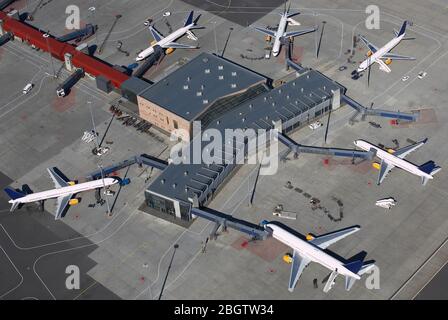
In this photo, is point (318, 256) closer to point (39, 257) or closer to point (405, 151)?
point (405, 151)

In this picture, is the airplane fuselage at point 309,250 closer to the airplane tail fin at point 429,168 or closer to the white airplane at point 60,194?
the airplane tail fin at point 429,168

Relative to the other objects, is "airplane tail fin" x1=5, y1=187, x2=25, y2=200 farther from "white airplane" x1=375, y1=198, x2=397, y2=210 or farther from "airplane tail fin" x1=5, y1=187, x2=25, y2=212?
"white airplane" x1=375, y1=198, x2=397, y2=210

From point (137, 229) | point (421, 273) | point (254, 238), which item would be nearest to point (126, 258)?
point (137, 229)

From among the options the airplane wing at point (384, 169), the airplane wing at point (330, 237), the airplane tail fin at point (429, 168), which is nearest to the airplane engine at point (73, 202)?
the airplane wing at point (330, 237)

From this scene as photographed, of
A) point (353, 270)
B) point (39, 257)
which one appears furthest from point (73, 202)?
point (353, 270)
